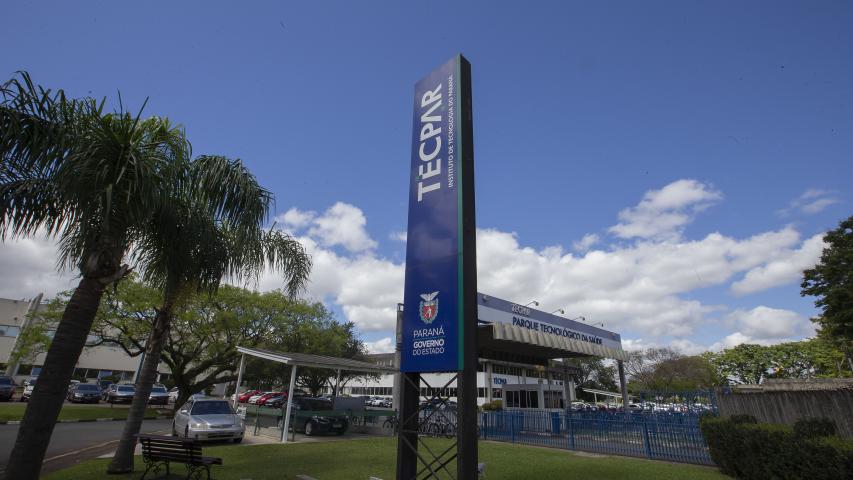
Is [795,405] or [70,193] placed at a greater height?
[70,193]

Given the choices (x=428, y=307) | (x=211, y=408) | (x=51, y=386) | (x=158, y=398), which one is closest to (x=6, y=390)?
(x=158, y=398)

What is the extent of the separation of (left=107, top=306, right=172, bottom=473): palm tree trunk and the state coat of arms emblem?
239 inches

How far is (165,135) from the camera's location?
307 inches

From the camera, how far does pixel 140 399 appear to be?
9258 mm

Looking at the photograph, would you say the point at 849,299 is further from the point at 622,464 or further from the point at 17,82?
the point at 17,82

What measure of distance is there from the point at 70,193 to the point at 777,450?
473 inches

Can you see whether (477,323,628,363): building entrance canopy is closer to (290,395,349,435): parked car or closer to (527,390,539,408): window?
(527,390,539,408): window

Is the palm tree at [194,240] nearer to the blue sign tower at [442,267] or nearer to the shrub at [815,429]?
the blue sign tower at [442,267]

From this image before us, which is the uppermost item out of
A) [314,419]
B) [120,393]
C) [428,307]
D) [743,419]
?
[428,307]

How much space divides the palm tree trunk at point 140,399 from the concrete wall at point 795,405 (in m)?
13.6

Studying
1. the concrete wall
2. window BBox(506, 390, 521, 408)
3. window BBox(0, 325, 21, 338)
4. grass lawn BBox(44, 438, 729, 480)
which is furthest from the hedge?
window BBox(0, 325, 21, 338)

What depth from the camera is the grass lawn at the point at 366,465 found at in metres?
9.26

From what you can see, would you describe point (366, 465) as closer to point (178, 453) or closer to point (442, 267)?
point (178, 453)

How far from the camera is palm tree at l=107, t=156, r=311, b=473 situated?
833cm
